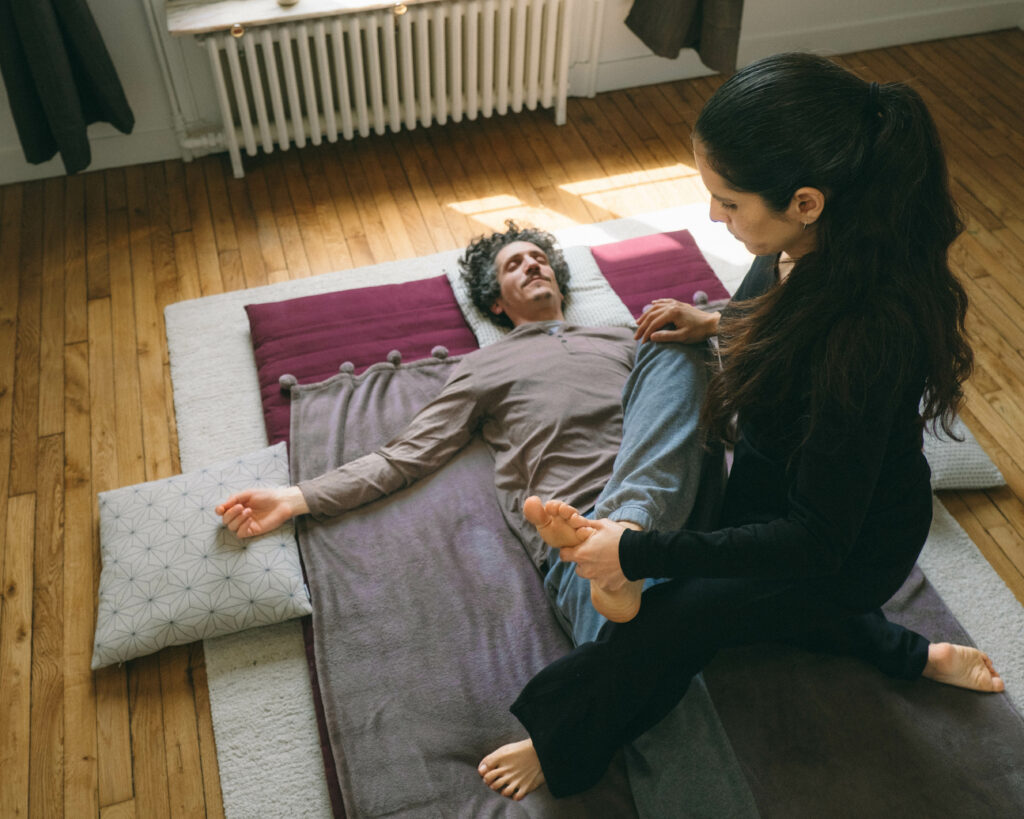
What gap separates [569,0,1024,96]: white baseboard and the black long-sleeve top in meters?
2.29

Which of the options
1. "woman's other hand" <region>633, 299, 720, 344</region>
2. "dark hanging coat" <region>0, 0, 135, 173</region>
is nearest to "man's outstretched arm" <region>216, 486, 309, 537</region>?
"woman's other hand" <region>633, 299, 720, 344</region>

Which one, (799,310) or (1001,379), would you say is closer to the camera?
(799,310)

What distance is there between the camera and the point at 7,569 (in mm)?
1992

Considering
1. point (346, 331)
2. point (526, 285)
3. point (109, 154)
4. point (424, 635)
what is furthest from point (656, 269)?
point (109, 154)

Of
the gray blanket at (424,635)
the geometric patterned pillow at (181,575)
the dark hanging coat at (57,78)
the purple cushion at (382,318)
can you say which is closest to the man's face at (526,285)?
the purple cushion at (382,318)

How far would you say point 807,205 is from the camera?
1153 millimetres

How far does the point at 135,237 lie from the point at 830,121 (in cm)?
234

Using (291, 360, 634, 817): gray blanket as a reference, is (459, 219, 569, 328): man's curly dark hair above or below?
above

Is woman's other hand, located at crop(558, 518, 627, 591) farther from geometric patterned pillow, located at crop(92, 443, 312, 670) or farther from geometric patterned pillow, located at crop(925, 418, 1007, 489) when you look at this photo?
geometric patterned pillow, located at crop(925, 418, 1007, 489)

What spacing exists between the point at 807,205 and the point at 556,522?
1.90 ft

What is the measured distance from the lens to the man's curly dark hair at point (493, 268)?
7.69 feet

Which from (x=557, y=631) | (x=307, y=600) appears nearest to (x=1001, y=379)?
(x=557, y=631)

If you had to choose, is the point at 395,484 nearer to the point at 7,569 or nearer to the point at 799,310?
the point at 7,569

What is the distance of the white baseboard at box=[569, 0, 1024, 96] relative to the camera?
11.2 feet
